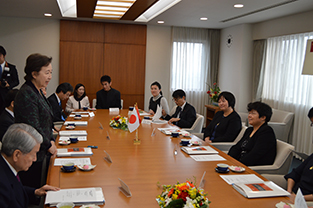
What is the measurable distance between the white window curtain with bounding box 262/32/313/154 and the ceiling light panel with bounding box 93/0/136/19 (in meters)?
3.43

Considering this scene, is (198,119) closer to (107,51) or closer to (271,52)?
(271,52)

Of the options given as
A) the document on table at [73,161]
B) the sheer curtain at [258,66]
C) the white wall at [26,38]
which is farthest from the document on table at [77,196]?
the white wall at [26,38]

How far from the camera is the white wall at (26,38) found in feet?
24.0

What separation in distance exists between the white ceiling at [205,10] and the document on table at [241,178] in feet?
12.0

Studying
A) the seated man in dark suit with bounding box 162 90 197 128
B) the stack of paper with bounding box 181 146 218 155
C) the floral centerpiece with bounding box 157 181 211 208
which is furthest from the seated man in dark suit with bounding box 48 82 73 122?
the floral centerpiece with bounding box 157 181 211 208

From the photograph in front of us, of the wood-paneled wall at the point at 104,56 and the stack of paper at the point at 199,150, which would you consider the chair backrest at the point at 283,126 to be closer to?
the stack of paper at the point at 199,150

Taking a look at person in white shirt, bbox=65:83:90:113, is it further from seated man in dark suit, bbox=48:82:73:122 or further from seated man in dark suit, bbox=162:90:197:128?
seated man in dark suit, bbox=162:90:197:128

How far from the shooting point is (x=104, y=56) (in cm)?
789

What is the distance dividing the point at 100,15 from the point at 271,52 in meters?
4.16

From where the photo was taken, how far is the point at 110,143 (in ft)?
10.6

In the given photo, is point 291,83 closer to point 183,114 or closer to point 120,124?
point 183,114

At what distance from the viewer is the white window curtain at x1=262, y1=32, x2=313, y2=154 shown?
224 inches

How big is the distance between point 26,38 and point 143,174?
6488 mm

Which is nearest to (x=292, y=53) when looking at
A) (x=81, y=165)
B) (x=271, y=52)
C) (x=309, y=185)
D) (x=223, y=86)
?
(x=271, y=52)
